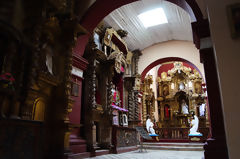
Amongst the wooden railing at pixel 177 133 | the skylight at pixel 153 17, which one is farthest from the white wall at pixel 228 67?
the wooden railing at pixel 177 133

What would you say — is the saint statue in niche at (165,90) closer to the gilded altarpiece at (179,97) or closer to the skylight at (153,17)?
the gilded altarpiece at (179,97)

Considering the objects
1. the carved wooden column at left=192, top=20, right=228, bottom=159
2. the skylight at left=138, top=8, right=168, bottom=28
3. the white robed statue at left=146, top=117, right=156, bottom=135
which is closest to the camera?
the carved wooden column at left=192, top=20, right=228, bottom=159

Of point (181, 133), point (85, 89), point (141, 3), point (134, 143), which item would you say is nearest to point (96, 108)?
point (85, 89)

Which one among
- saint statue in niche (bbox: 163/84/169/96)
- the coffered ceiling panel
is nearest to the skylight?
the coffered ceiling panel

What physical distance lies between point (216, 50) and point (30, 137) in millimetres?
3270

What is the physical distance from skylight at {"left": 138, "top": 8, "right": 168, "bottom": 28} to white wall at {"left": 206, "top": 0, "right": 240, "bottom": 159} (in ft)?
18.7

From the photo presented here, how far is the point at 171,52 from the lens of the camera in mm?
10961

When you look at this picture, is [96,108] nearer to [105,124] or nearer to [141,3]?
[105,124]

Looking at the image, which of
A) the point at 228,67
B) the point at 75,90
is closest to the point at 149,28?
the point at 75,90

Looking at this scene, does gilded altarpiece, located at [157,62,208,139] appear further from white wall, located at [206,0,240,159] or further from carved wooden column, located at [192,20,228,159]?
white wall, located at [206,0,240,159]

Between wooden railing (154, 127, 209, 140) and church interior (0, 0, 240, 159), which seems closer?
church interior (0, 0, 240, 159)

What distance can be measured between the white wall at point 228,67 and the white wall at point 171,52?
821 centimetres

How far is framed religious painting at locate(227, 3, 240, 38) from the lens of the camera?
8.38 feet

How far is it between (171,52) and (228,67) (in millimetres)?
8666
